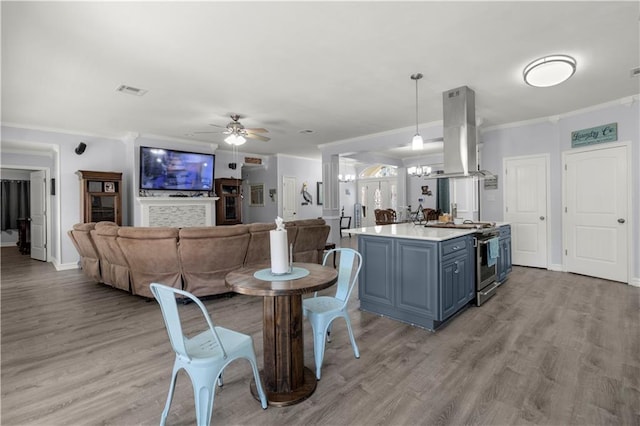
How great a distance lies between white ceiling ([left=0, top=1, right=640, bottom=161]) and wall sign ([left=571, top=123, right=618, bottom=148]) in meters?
0.43

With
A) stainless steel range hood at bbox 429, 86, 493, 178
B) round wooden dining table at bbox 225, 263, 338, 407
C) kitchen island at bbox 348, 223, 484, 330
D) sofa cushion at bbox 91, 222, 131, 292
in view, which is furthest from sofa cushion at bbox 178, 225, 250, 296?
stainless steel range hood at bbox 429, 86, 493, 178

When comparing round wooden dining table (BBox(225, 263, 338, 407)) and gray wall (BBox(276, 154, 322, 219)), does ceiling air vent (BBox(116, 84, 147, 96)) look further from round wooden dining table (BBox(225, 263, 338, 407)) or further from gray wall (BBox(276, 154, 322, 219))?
gray wall (BBox(276, 154, 322, 219))

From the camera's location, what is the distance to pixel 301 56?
311 centimetres

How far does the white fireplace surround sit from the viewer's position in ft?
21.2

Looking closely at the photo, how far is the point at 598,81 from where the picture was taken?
152 inches

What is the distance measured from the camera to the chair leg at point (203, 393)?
1588 millimetres

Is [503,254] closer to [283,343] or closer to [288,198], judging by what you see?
[283,343]

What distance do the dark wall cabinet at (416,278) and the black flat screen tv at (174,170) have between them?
4.93 metres

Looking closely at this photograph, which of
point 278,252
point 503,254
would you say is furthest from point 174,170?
point 503,254

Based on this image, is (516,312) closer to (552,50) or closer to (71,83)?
(552,50)

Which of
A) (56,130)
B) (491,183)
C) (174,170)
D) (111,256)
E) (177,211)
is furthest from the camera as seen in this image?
(177,211)

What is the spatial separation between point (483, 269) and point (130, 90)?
16.1ft

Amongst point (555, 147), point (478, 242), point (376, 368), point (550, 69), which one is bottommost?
point (376, 368)

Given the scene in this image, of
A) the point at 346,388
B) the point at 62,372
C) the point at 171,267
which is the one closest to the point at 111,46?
the point at 171,267
